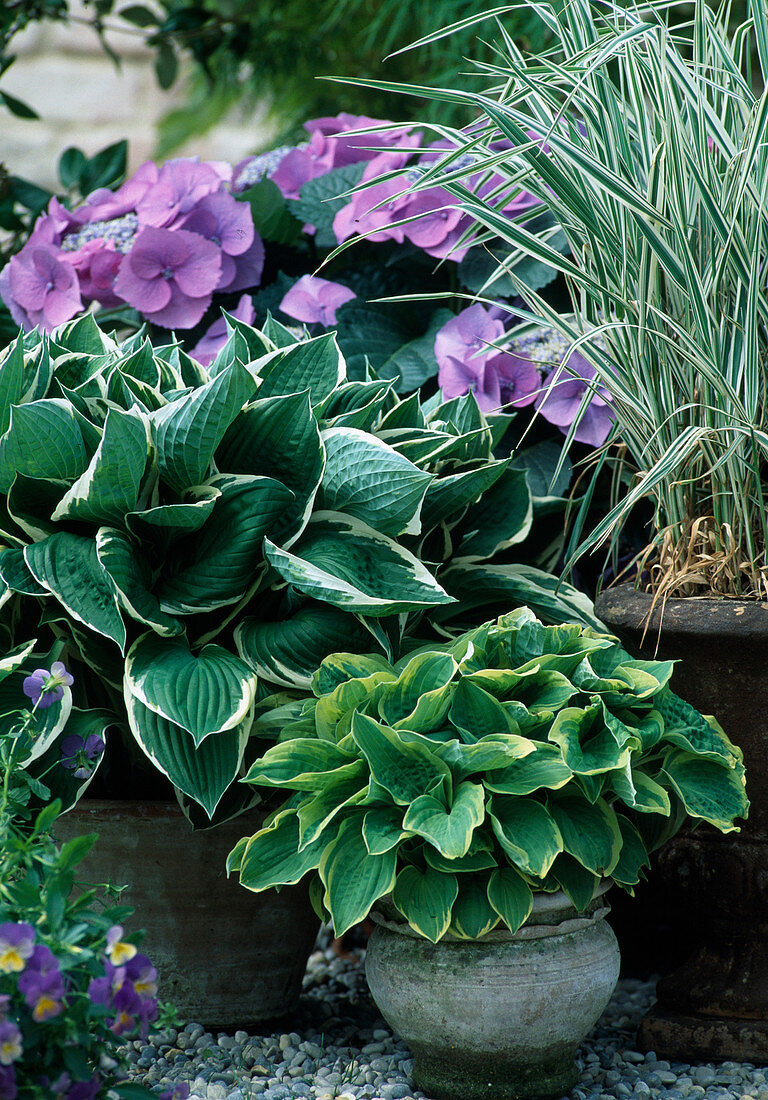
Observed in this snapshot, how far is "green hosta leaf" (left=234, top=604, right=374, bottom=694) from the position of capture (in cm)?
113

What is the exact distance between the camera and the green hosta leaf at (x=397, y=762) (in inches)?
37.7

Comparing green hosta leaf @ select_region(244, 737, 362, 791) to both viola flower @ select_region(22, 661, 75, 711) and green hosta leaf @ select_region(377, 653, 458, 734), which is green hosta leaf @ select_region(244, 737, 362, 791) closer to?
green hosta leaf @ select_region(377, 653, 458, 734)

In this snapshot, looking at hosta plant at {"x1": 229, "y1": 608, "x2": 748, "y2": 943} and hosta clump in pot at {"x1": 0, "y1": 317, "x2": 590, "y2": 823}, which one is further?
hosta clump in pot at {"x1": 0, "y1": 317, "x2": 590, "y2": 823}

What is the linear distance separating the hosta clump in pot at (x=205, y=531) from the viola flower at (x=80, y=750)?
43 millimetres

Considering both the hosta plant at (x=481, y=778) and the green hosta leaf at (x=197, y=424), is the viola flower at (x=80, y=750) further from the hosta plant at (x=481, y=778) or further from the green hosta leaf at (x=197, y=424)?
the green hosta leaf at (x=197, y=424)

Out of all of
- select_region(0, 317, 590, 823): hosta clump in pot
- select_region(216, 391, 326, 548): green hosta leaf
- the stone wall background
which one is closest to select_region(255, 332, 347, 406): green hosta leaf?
select_region(0, 317, 590, 823): hosta clump in pot

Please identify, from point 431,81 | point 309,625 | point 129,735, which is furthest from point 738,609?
point 431,81

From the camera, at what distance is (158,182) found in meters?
1.81

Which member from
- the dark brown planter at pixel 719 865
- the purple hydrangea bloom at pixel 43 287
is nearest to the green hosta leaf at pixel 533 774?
the dark brown planter at pixel 719 865

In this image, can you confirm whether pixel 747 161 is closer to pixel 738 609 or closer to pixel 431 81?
pixel 738 609

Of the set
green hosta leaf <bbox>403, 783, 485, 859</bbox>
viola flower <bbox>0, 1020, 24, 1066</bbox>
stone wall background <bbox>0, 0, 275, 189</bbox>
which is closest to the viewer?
viola flower <bbox>0, 1020, 24, 1066</bbox>

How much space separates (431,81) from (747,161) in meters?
1.66

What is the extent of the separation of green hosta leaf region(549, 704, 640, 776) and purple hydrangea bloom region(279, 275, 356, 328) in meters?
0.92

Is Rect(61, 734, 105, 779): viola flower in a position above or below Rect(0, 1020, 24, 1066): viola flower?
below
